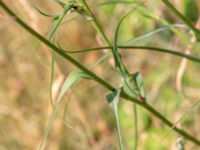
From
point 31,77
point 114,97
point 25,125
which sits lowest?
point 114,97

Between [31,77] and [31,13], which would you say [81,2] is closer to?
[31,13]

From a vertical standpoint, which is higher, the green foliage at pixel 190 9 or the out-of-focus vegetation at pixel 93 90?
the out-of-focus vegetation at pixel 93 90

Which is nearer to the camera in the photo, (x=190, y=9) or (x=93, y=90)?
(x=190, y=9)

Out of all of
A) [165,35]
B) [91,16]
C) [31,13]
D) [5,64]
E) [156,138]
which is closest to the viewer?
[91,16]

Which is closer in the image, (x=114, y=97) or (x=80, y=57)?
(x=114, y=97)

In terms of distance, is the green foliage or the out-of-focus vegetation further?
the out-of-focus vegetation

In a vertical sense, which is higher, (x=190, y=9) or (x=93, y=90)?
(x=93, y=90)

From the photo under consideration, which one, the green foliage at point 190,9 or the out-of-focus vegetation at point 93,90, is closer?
the green foliage at point 190,9

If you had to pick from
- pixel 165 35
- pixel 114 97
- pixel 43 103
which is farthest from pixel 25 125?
pixel 114 97
